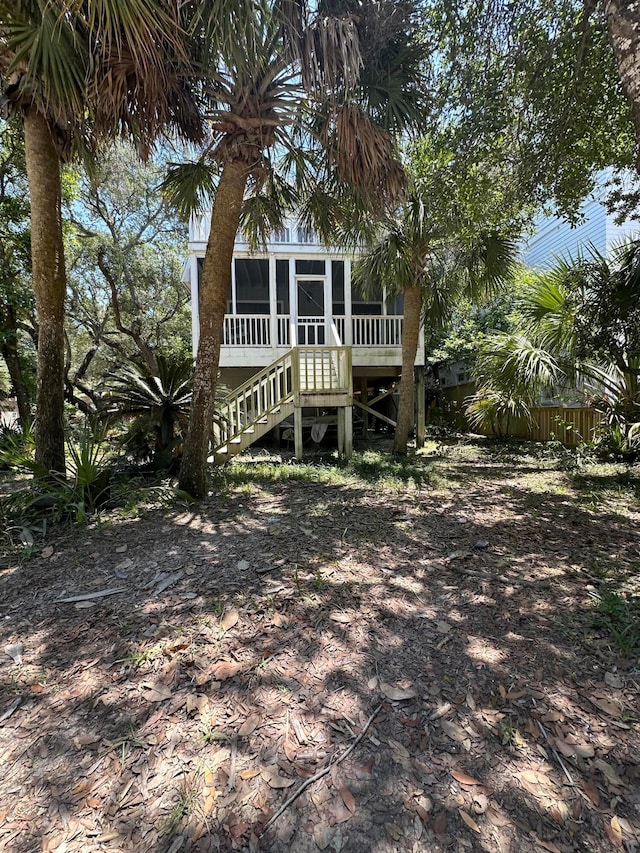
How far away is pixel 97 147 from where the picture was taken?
15.3 feet

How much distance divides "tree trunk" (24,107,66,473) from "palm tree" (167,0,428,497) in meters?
1.44

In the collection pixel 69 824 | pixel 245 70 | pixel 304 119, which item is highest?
pixel 304 119

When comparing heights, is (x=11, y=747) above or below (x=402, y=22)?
below

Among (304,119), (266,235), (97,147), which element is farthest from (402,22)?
(97,147)

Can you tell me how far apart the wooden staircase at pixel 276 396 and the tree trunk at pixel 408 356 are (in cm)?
110

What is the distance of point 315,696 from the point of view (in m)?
1.93

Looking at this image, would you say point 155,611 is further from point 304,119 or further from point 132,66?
point 304,119

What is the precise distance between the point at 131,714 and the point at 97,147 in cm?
537

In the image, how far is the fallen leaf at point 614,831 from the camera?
1.34 meters

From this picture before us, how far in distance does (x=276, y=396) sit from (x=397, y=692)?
6503mm

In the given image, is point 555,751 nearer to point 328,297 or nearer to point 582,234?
point 328,297

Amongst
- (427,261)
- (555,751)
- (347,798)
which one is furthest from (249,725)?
(427,261)

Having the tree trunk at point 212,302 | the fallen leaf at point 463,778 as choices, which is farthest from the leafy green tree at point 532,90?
the fallen leaf at point 463,778

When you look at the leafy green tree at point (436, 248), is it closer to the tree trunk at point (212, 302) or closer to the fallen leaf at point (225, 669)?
the tree trunk at point (212, 302)
